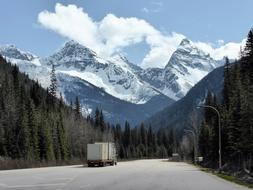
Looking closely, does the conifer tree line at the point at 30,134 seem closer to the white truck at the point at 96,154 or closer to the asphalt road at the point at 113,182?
the white truck at the point at 96,154

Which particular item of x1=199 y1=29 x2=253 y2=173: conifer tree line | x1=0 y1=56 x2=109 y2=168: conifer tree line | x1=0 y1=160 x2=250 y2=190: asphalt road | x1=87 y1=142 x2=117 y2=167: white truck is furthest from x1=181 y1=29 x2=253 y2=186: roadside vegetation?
x1=0 y1=56 x2=109 y2=168: conifer tree line

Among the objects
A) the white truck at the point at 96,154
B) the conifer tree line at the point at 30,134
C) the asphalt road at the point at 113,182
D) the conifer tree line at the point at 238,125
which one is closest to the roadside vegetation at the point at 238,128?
the conifer tree line at the point at 238,125

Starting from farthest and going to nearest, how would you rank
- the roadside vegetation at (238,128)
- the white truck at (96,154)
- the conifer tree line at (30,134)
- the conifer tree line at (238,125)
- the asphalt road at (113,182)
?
1. the conifer tree line at (30,134)
2. the white truck at (96,154)
3. the conifer tree line at (238,125)
4. the roadside vegetation at (238,128)
5. the asphalt road at (113,182)

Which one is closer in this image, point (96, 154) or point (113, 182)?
point (113, 182)

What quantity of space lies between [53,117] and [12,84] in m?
28.7

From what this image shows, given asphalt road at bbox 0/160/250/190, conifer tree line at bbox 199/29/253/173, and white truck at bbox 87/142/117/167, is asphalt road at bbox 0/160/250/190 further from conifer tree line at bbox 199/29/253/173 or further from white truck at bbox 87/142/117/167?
white truck at bbox 87/142/117/167

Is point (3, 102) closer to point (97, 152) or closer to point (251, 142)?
point (97, 152)

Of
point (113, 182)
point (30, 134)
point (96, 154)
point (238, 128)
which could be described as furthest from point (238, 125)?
point (30, 134)

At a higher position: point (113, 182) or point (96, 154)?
point (96, 154)

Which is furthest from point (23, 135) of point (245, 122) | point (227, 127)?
point (245, 122)

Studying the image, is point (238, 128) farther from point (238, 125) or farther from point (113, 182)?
point (113, 182)

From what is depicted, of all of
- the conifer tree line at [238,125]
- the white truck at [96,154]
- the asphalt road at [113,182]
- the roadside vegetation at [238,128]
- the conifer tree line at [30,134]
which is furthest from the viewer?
the conifer tree line at [30,134]

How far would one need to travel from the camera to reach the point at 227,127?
7956 centimetres

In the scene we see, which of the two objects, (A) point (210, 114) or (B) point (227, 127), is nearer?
(B) point (227, 127)
